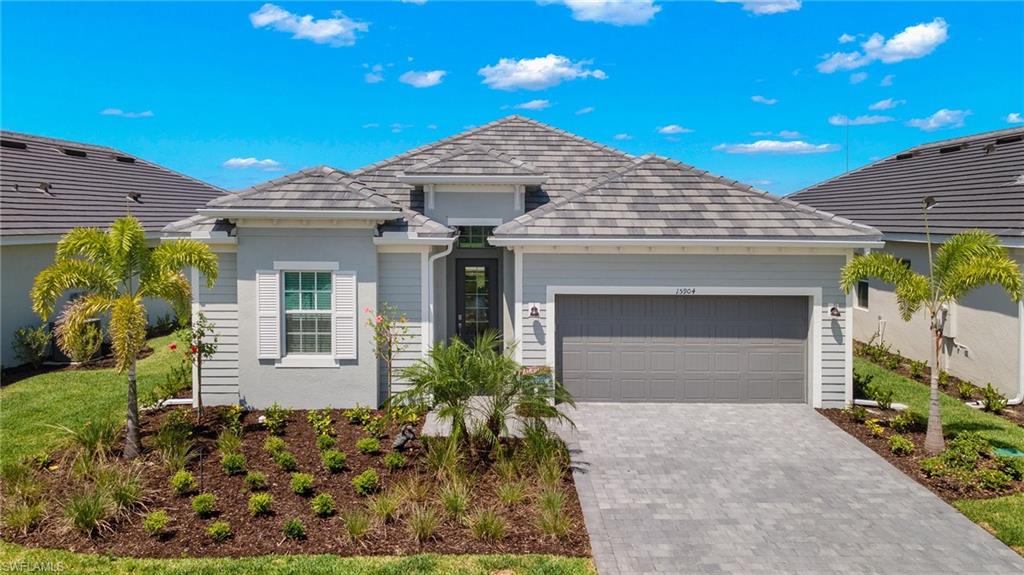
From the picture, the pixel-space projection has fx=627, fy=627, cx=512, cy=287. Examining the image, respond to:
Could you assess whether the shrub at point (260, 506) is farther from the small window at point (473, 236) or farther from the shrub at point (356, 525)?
the small window at point (473, 236)

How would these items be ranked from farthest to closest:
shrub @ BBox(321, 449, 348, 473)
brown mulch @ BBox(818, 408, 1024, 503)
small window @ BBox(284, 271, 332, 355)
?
small window @ BBox(284, 271, 332, 355), shrub @ BBox(321, 449, 348, 473), brown mulch @ BBox(818, 408, 1024, 503)

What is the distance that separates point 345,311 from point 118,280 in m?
3.27

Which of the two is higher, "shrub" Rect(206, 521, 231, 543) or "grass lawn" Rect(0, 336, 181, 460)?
"grass lawn" Rect(0, 336, 181, 460)

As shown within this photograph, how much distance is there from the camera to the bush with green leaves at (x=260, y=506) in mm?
6723

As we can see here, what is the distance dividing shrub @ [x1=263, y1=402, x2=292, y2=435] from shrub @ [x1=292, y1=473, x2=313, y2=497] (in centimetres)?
223

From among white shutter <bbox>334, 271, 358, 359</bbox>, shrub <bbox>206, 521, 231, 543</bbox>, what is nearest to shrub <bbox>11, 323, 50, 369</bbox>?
white shutter <bbox>334, 271, 358, 359</bbox>

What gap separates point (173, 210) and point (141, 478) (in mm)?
16266

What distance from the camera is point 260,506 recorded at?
6727 millimetres

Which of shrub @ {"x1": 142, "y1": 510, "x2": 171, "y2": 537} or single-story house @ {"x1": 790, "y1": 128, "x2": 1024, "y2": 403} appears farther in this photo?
single-story house @ {"x1": 790, "y1": 128, "x2": 1024, "y2": 403}

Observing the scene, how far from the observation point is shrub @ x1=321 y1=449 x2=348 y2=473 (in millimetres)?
7910

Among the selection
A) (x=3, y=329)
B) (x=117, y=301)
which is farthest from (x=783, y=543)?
(x=3, y=329)

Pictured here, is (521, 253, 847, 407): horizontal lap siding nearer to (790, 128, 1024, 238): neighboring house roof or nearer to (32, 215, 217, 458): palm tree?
(790, 128, 1024, 238): neighboring house roof

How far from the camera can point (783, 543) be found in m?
6.38

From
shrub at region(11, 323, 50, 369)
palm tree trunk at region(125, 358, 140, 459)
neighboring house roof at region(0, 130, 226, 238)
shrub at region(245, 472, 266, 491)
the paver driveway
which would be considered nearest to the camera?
the paver driveway
